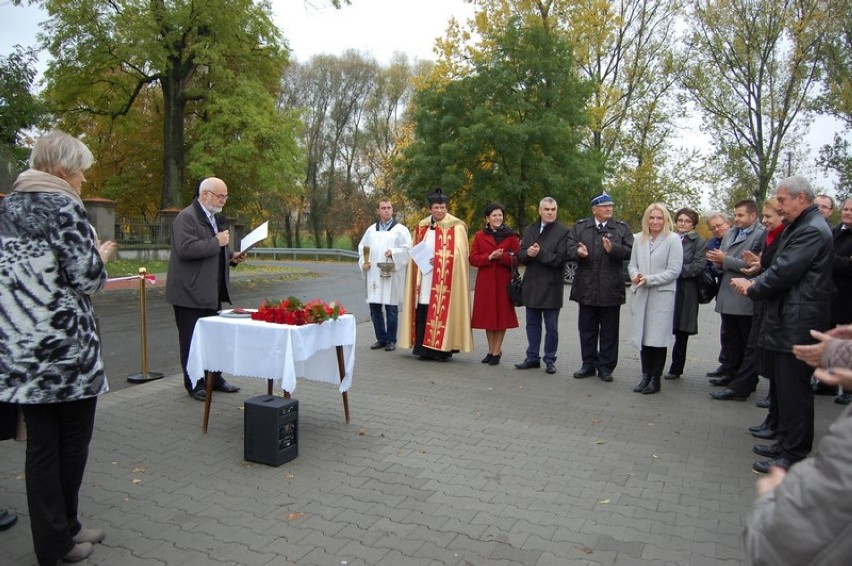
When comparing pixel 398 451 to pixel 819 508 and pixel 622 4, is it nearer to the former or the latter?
pixel 819 508

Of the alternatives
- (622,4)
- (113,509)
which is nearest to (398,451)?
(113,509)

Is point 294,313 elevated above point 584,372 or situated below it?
above

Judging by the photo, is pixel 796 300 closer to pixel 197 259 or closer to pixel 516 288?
pixel 516 288

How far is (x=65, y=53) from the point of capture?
25562 millimetres

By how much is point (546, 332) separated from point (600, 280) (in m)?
1.04

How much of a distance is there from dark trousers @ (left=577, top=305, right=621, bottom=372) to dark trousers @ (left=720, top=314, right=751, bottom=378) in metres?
1.26

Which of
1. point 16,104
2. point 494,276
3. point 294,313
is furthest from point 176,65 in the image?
point 294,313

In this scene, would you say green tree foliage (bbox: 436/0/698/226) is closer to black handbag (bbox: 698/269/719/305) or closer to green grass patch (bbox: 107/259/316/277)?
green grass patch (bbox: 107/259/316/277)

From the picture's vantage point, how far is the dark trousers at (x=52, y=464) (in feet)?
10.7

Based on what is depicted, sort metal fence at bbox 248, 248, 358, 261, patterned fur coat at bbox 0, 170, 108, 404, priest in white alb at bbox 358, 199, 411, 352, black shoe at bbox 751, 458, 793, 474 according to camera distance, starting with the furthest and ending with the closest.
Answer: metal fence at bbox 248, 248, 358, 261, priest in white alb at bbox 358, 199, 411, 352, black shoe at bbox 751, 458, 793, 474, patterned fur coat at bbox 0, 170, 108, 404

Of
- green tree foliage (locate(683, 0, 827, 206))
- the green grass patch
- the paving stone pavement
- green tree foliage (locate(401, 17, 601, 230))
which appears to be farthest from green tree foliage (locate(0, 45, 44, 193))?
green tree foliage (locate(683, 0, 827, 206))

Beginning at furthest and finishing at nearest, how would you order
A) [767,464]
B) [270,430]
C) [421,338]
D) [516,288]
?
[421,338] → [516,288] → [767,464] → [270,430]

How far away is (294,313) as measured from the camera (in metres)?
5.31

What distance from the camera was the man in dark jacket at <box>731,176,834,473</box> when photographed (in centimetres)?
490
